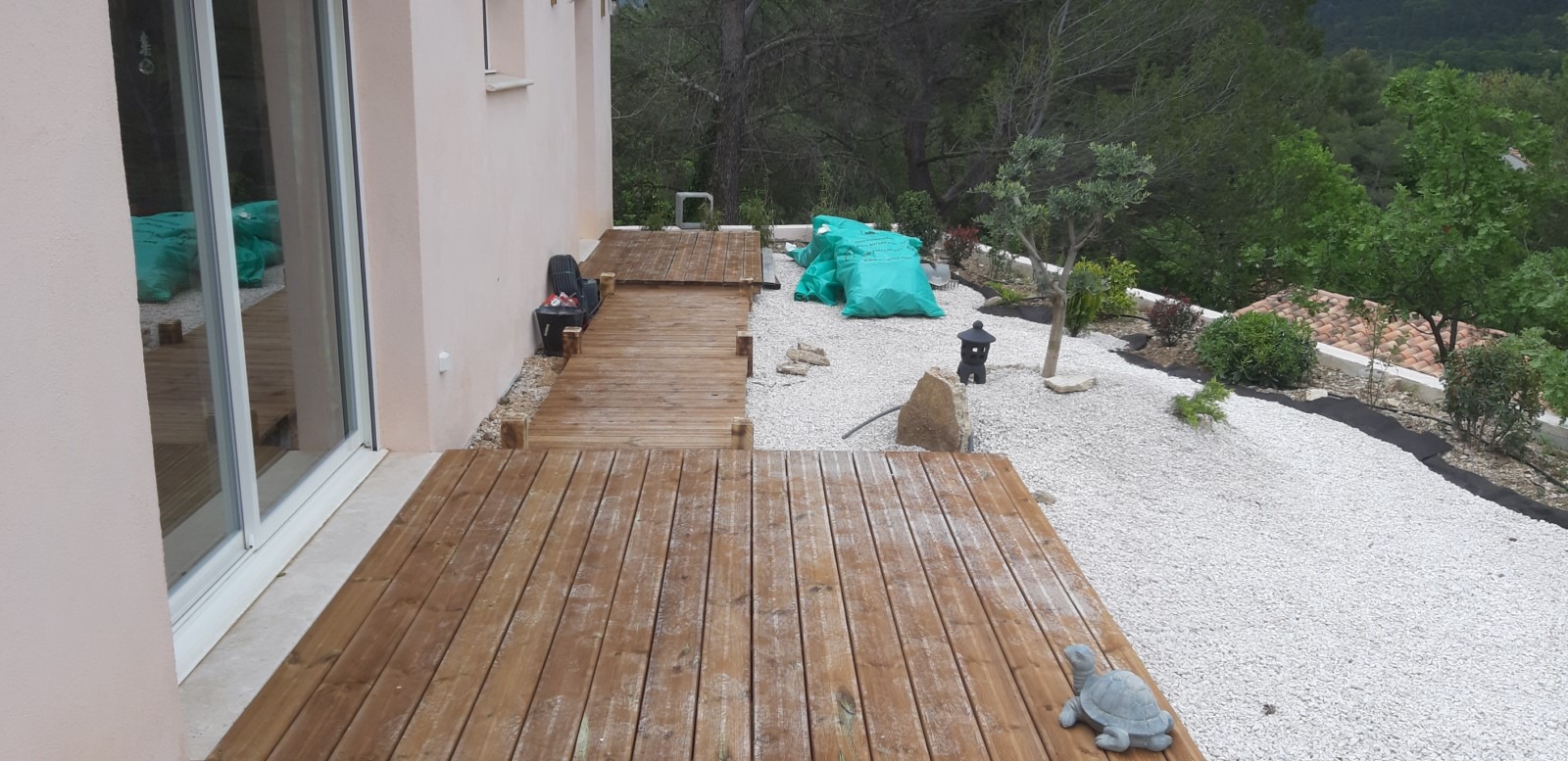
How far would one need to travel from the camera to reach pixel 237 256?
298cm

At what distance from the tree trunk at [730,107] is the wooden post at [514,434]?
1121cm

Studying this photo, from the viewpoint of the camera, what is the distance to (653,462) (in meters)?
4.18

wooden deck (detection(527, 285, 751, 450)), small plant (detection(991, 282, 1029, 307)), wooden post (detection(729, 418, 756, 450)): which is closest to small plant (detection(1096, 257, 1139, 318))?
small plant (detection(991, 282, 1029, 307))

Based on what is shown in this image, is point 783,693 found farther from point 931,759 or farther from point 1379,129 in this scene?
point 1379,129

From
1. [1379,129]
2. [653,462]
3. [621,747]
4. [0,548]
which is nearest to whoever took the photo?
[0,548]

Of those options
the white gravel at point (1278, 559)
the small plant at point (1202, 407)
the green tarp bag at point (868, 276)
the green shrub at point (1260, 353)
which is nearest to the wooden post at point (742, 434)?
the white gravel at point (1278, 559)

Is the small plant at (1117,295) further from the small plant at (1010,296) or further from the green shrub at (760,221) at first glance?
the green shrub at (760,221)

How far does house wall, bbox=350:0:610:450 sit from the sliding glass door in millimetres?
134

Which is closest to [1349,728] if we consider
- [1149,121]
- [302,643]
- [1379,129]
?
[302,643]

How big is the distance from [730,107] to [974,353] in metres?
9.66

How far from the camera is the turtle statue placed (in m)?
2.45

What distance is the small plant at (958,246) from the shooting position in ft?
38.6

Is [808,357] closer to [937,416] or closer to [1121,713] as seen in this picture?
[937,416]

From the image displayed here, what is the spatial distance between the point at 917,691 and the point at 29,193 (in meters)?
2.04
